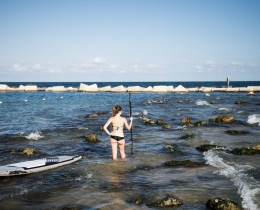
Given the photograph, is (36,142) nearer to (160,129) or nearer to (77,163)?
(77,163)

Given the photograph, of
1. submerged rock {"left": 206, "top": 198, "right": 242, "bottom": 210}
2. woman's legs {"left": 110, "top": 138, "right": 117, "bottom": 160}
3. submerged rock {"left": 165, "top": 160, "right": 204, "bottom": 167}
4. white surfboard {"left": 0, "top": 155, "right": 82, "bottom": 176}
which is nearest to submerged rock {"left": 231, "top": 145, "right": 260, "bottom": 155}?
submerged rock {"left": 165, "top": 160, "right": 204, "bottom": 167}

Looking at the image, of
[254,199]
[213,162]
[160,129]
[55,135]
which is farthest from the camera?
[160,129]

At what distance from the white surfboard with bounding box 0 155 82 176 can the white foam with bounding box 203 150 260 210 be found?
574 cm

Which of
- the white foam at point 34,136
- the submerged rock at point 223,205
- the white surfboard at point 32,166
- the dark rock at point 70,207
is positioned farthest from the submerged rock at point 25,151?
the submerged rock at point 223,205

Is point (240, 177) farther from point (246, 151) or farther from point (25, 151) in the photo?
point (25, 151)

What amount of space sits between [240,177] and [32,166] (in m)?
7.18

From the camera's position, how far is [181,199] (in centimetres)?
675

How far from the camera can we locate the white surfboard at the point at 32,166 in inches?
341

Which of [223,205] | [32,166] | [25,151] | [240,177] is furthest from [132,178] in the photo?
[25,151]

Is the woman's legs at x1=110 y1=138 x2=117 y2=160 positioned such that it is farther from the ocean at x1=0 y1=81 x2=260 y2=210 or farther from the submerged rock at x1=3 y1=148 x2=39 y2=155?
the submerged rock at x1=3 y1=148 x2=39 y2=155

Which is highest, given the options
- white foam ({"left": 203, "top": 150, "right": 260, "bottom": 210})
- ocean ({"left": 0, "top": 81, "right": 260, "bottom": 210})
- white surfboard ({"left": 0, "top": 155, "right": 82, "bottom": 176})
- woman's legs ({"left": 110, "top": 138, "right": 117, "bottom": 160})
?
woman's legs ({"left": 110, "top": 138, "right": 117, "bottom": 160})

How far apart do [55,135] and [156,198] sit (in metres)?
11.7

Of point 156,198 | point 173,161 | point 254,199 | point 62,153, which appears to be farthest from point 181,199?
point 62,153

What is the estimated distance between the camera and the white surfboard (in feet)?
28.4
